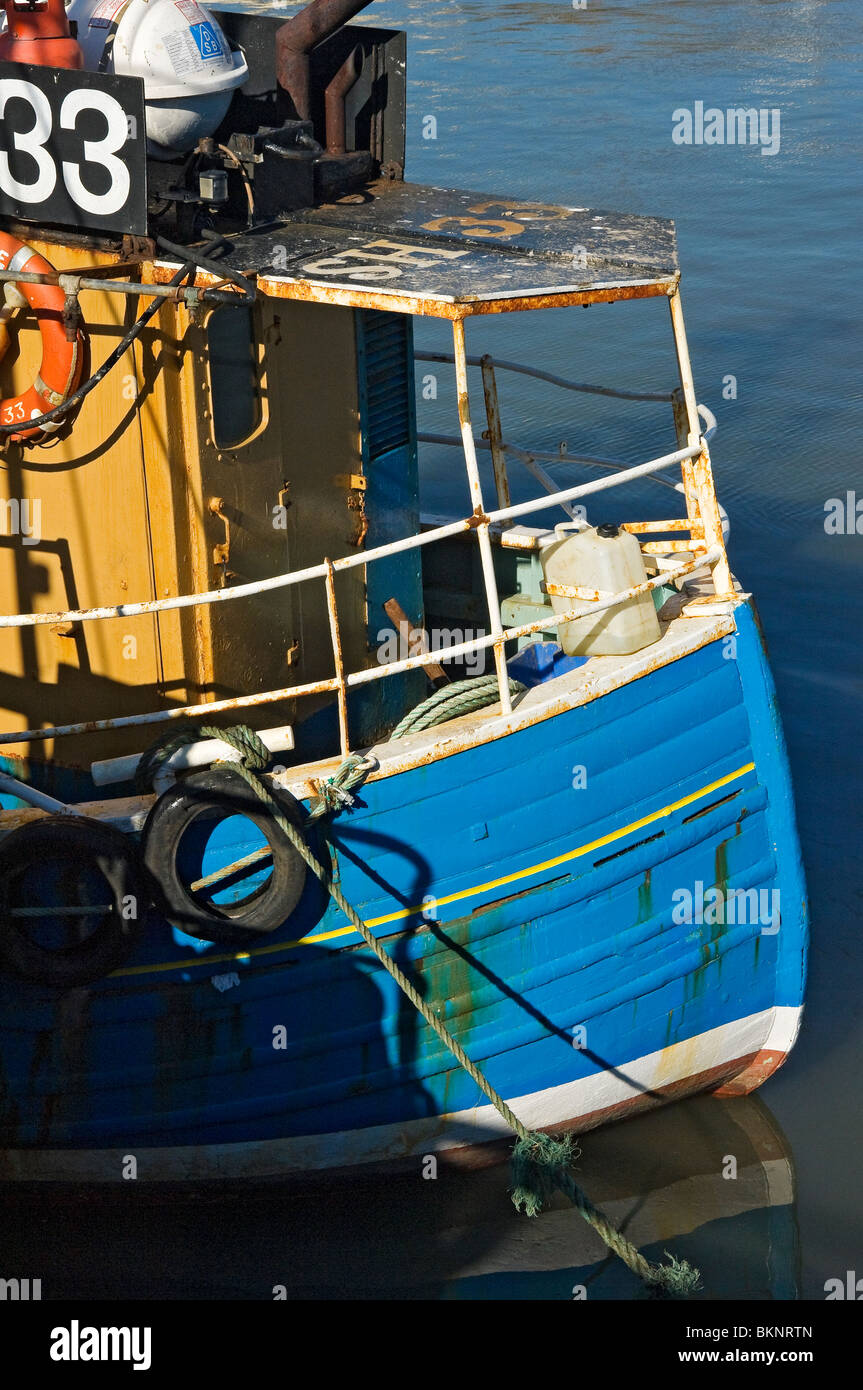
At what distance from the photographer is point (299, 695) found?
6168 millimetres

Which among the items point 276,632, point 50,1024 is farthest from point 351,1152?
point 276,632

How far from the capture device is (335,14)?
6.67 m

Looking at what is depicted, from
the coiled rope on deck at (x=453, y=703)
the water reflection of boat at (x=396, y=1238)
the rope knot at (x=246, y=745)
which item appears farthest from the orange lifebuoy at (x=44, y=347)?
the water reflection of boat at (x=396, y=1238)

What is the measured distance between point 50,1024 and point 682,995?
2.94 metres

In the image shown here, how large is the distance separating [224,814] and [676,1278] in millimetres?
2925

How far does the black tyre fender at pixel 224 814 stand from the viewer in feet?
19.4

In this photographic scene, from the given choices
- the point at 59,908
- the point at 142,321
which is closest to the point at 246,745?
the point at 59,908

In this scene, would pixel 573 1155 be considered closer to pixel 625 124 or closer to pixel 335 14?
pixel 335 14

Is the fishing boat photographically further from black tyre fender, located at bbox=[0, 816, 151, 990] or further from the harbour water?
the harbour water

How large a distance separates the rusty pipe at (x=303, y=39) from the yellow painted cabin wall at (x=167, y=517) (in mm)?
1213

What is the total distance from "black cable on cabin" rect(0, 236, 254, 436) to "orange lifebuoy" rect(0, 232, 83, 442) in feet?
0.17

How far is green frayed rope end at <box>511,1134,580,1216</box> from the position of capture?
21.5 feet

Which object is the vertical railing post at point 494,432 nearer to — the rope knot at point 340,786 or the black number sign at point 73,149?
the rope knot at point 340,786

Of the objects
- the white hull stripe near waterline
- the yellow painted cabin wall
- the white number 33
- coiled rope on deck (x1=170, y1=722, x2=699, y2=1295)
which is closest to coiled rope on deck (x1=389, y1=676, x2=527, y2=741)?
coiled rope on deck (x1=170, y1=722, x2=699, y2=1295)
